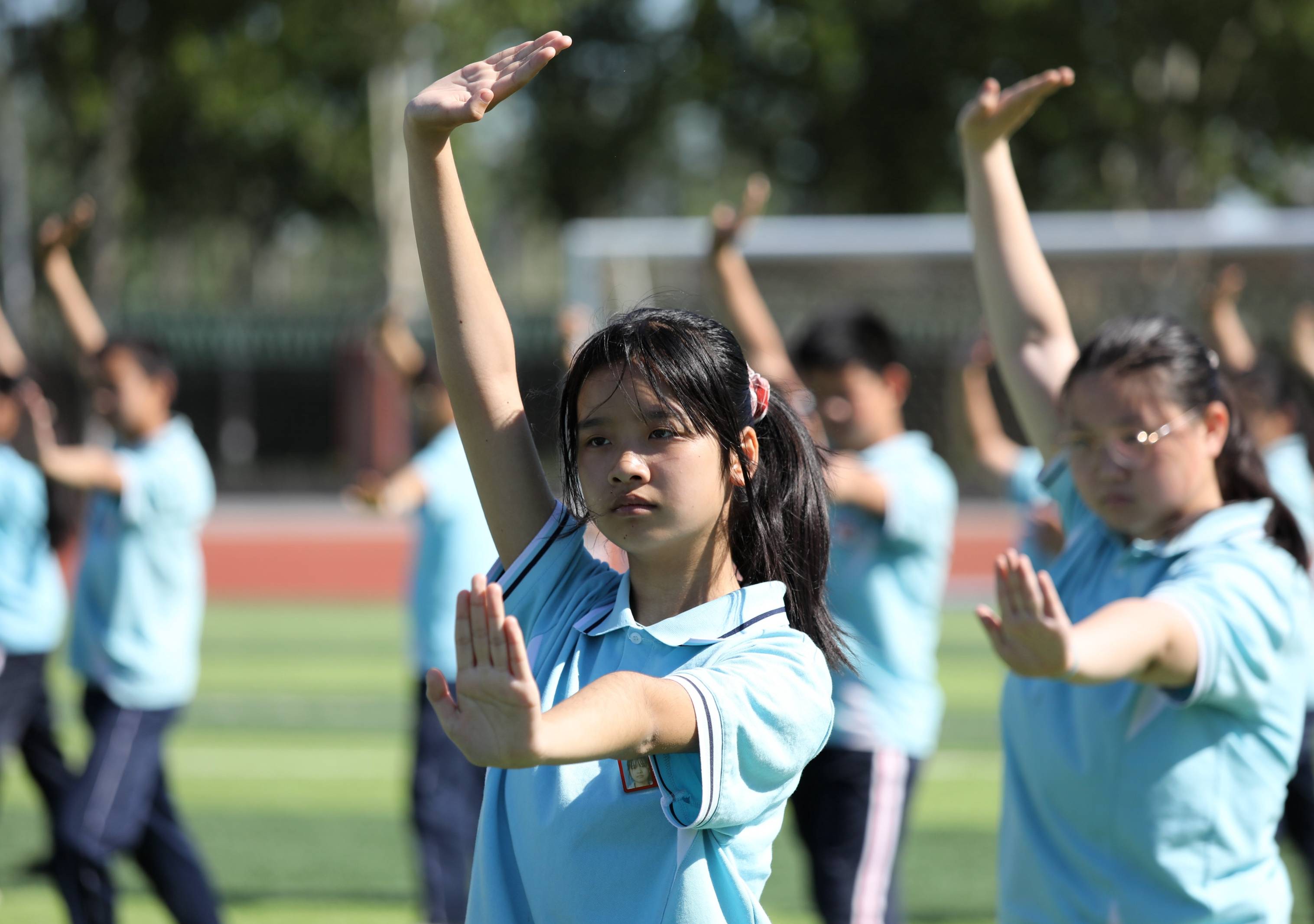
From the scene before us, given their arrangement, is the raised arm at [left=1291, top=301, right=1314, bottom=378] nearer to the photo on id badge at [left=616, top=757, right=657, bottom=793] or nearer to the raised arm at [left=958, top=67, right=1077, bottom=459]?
the raised arm at [left=958, top=67, right=1077, bottom=459]

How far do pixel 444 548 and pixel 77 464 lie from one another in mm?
1258

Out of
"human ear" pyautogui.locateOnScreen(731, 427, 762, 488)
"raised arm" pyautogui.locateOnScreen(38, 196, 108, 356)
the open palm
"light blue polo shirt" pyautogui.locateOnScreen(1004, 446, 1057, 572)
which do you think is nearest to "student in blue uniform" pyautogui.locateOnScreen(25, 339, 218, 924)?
"raised arm" pyautogui.locateOnScreen(38, 196, 108, 356)

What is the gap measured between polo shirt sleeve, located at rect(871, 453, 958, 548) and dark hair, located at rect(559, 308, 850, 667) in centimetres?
198

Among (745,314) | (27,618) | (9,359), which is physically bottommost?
(27,618)

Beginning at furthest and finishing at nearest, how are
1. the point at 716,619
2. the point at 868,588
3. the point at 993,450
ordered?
the point at 993,450 < the point at 868,588 < the point at 716,619

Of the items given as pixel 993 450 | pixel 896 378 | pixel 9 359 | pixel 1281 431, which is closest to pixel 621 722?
pixel 896 378

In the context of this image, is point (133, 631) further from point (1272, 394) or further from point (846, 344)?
point (1272, 394)

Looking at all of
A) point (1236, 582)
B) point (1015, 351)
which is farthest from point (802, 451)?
point (1015, 351)

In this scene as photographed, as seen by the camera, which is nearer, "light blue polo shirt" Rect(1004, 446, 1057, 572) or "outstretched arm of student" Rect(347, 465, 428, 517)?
"light blue polo shirt" Rect(1004, 446, 1057, 572)

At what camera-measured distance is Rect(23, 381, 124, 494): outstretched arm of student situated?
484cm

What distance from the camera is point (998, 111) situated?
10.6 ft

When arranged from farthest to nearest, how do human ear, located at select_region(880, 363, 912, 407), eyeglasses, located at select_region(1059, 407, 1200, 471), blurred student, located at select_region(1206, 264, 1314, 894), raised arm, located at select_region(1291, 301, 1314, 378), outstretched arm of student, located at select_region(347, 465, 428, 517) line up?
raised arm, located at select_region(1291, 301, 1314, 378), blurred student, located at select_region(1206, 264, 1314, 894), outstretched arm of student, located at select_region(347, 465, 428, 517), human ear, located at select_region(880, 363, 912, 407), eyeglasses, located at select_region(1059, 407, 1200, 471)

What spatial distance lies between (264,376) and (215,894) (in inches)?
952

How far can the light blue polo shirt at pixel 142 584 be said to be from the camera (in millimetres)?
4914
